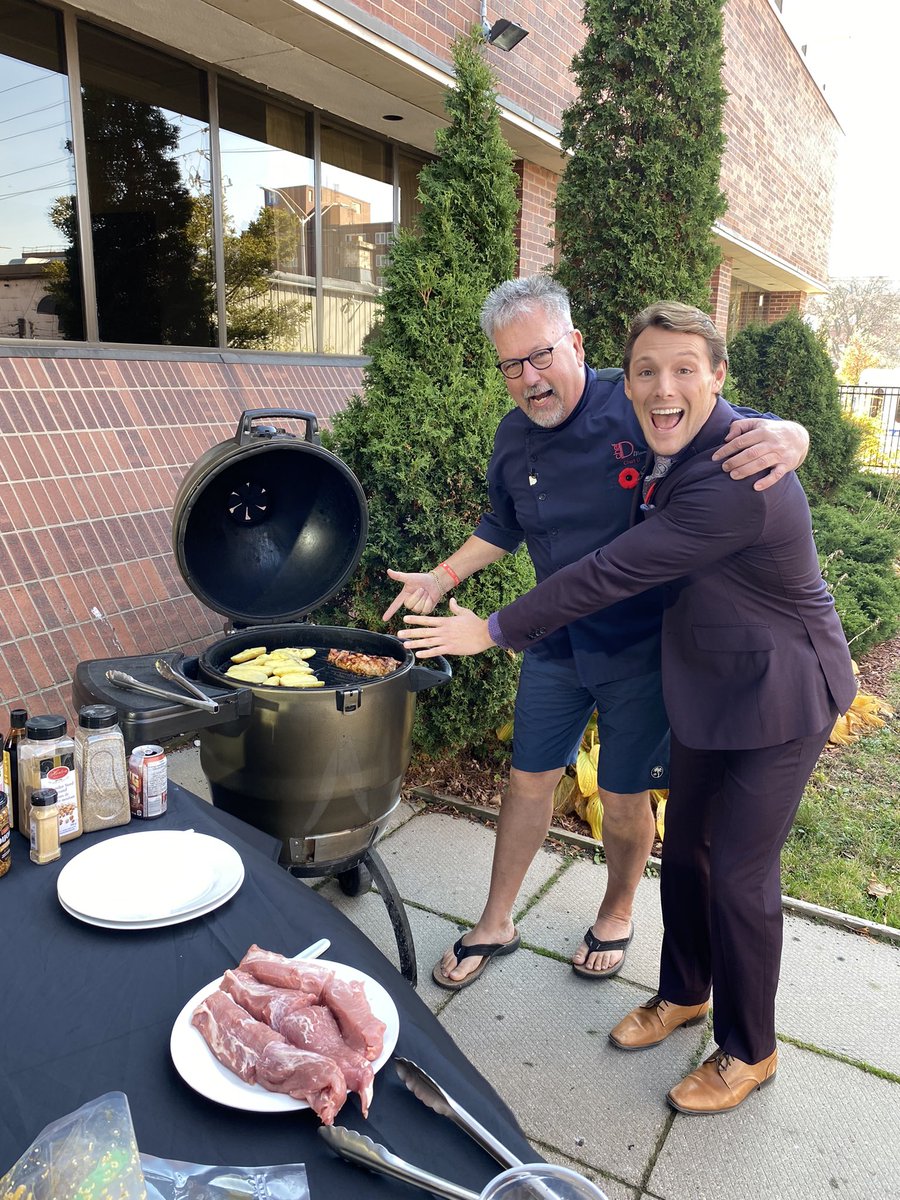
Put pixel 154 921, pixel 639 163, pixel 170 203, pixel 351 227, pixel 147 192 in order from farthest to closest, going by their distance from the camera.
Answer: pixel 351 227 → pixel 170 203 → pixel 147 192 → pixel 639 163 → pixel 154 921

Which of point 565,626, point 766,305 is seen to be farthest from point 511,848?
point 766,305

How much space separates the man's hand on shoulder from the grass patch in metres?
2.25

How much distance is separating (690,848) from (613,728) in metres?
0.44

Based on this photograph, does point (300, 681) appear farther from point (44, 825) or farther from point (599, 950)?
point (599, 950)

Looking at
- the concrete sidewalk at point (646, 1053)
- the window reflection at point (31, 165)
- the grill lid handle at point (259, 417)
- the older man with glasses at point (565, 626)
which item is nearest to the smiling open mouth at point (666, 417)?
the older man with glasses at point (565, 626)

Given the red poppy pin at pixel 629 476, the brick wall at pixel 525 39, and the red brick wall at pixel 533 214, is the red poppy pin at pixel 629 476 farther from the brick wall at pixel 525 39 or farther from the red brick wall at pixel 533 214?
the red brick wall at pixel 533 214

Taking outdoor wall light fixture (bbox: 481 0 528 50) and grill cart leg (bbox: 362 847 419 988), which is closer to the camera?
grill cart leg (bbox: 362 847 419 988)

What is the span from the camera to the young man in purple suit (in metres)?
2.06

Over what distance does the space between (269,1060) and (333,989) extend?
16 cm

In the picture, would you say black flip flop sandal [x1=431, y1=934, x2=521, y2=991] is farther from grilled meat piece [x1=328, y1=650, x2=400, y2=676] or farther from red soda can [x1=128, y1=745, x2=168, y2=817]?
red soda can [x1=128, y1=745, x2=168, y2=817]

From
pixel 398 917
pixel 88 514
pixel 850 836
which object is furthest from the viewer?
pixel 88 514

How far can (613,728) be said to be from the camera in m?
2.75

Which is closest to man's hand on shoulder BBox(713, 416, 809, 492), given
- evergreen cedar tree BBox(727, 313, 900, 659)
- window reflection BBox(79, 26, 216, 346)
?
window reflection BBox(79, 26, 216, 346)

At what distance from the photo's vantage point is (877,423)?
16031 mm
